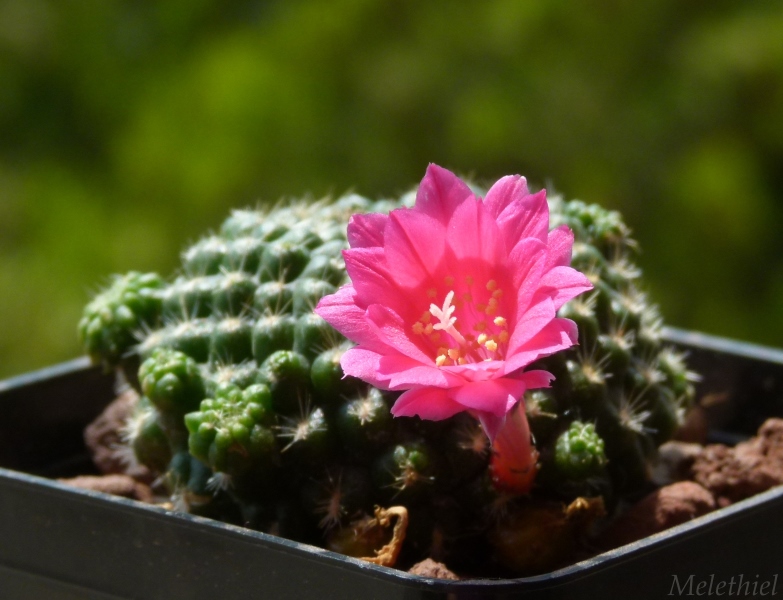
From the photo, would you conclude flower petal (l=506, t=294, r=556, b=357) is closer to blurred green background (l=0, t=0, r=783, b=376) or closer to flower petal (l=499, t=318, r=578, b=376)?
flower petal (l=499, t=318, r=578, b=376)

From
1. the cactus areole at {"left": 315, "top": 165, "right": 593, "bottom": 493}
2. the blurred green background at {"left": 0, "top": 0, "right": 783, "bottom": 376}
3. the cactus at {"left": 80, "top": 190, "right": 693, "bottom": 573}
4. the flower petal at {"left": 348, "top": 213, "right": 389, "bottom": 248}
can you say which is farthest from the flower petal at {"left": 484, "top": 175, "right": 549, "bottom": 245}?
the blurred green background at {"left": 0, "top": 0, "right": 783, "bottom": 376}

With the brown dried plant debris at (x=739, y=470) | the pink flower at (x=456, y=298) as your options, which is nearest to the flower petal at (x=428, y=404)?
the pink flower at (x=456, y=298)

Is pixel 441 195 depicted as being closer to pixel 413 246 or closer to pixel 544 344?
pixel 413 246

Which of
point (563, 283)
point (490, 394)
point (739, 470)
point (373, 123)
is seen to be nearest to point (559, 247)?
point (563, 283)

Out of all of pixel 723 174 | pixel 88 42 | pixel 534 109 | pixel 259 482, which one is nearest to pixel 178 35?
pixel 88 42

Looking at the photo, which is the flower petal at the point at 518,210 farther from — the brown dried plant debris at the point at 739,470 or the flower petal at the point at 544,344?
the brown dried plant debris at the point at 739,470

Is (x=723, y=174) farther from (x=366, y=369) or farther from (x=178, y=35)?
(x=366, y=369)

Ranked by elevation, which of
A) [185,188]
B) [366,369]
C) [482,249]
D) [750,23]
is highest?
[750,23]

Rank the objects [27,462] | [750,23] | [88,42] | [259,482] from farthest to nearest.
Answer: [88,42] < [750,23] < [27,462] < [259,482]
